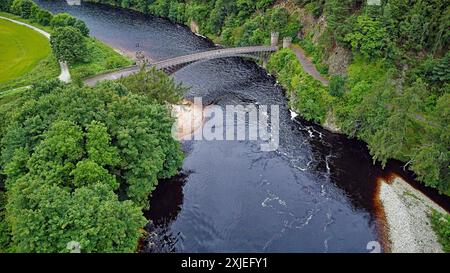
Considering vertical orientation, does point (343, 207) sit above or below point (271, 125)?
below

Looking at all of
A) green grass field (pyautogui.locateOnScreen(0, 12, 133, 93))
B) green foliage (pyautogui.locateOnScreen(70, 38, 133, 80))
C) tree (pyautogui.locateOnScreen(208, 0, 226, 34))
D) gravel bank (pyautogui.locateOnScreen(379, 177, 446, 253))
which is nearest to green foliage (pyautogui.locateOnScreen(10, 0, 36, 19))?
green grass field (pyautogui.locateOnScreen(0, 12, 133, 93))

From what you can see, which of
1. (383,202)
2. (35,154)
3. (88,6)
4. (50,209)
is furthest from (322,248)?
(88,6)

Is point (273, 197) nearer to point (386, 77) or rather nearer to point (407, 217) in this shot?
point (407, 217)

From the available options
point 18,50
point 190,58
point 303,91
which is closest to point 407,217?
point 303,91

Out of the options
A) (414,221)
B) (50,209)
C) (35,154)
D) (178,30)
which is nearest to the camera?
(50,209)

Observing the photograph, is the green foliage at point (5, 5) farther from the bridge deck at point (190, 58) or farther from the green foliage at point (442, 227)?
the green foliage at point (442, 227)

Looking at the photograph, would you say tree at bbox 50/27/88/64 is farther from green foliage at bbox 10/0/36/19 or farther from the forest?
the forest

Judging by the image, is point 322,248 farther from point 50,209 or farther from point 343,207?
point 50,209
